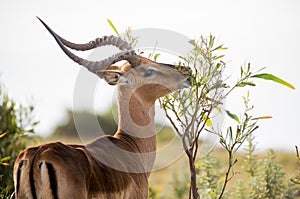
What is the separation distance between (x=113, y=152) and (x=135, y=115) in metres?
0.92

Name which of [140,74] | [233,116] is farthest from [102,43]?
[233,116]

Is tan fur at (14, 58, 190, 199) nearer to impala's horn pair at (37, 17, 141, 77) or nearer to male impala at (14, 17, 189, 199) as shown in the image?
male impala at (14, 17, 189, 199)

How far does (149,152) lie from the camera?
8.13 metres

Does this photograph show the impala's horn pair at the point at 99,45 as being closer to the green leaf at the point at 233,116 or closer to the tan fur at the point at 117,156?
the tan fur at the point at 117,156

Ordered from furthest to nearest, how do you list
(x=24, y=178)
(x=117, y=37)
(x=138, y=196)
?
(x=117, y=37), (x=138, y=196), (x=24, y=178)

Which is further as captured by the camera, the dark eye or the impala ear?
the dark eye

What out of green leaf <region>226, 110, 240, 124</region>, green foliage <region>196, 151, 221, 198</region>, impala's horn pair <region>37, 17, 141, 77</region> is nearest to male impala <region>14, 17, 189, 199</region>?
impala's horn pair <region>37, 17, 141, 77</region>

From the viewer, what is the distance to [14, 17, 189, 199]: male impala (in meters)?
5.95

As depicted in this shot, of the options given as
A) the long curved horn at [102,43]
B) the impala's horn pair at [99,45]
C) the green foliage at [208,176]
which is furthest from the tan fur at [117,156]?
the green foliage at [208,176]

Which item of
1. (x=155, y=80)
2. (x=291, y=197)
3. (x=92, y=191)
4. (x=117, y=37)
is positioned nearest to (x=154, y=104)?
(x=155, y=80)

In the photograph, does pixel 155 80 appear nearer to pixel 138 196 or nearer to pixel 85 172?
pixel 138 196

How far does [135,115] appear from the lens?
805cm

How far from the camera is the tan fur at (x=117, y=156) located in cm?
596

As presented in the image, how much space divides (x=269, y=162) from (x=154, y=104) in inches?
100
